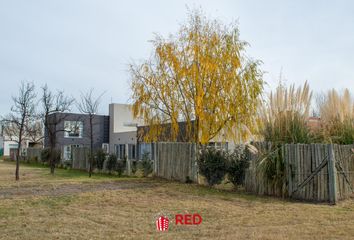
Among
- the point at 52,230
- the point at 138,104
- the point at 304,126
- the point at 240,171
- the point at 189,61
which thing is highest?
the point at 189,61

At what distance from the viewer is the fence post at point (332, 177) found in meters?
8.79

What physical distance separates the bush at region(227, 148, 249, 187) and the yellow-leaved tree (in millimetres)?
1729

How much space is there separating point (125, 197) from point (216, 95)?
5397 mm

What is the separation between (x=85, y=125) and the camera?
35.7m

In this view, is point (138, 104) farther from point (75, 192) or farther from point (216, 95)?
point (75, 192)

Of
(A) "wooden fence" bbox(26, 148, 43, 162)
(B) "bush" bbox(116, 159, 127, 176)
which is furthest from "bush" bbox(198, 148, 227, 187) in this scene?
(A) "wooden fence" bbox(26, 148, 43, 162)

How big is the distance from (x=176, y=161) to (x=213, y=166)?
2559 millimetres

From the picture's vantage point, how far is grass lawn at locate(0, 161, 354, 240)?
5.71 m

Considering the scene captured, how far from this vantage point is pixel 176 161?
535 inches

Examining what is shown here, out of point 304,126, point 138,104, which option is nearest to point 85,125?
point 138,104

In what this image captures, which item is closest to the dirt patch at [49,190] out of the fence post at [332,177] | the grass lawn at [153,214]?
the grass lawn at [153,214]

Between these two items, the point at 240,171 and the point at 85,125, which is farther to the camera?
the point at 85,125
